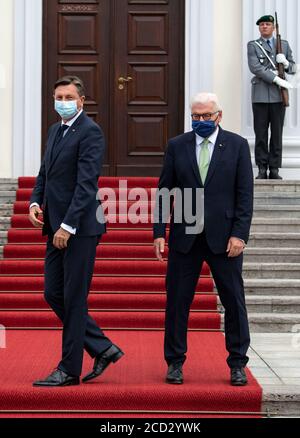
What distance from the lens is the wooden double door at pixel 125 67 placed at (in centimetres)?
1055

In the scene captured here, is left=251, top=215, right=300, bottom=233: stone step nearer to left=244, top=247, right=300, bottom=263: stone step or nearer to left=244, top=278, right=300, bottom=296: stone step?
left=244, top=247, right=300, bottom=263: stone step

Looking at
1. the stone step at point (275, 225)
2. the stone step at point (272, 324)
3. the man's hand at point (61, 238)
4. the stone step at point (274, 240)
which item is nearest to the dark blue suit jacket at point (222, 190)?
the man's hand at point (61, 238)

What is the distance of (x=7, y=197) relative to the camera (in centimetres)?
930

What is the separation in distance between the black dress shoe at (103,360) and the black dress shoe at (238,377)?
0.65m

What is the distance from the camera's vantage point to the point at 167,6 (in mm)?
10578

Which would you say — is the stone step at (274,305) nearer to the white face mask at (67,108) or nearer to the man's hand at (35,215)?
the man's hand at (35,215)

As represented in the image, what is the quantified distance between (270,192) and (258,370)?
3.68 meters

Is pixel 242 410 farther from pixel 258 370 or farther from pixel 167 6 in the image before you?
pixel 167 6

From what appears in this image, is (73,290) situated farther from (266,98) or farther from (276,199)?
(266,98)

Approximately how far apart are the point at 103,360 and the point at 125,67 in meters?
5.93

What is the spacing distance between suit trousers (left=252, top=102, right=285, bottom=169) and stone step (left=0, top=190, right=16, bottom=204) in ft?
8.34

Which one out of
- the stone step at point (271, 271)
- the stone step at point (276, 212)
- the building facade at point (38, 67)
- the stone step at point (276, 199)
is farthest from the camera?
the building facade at point (38, 67)

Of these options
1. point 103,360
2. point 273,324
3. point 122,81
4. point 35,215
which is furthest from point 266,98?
point 103,360

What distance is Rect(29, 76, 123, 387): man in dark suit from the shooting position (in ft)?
16.6
